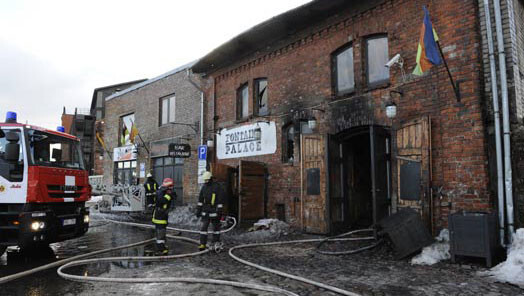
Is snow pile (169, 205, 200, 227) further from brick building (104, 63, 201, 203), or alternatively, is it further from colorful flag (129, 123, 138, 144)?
colorful flag (129, 123, 138, 144)

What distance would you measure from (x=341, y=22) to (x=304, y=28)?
1.43 meters

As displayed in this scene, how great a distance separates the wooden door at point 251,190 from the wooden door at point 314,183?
2058 mm

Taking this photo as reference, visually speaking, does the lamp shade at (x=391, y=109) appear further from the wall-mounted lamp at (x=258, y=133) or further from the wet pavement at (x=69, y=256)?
the wet pavement at (x=69, y=256)

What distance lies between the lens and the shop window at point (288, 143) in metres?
12.0

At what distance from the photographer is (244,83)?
13.9 metres

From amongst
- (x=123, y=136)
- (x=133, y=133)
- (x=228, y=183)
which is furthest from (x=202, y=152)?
(x=123, y=136)

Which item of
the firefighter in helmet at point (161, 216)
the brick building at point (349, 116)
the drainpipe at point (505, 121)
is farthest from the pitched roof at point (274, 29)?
the firefighter in helmet at point (161, 216)

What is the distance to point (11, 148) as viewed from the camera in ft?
23.5

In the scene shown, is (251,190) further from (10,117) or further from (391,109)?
(10,117)

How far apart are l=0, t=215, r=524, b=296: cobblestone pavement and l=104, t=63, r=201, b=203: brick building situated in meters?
8.29

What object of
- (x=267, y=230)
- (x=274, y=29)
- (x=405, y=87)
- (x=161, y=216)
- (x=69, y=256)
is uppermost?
(x=274, y=29)

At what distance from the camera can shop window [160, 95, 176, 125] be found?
17.7 meters

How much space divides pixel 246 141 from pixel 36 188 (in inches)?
285

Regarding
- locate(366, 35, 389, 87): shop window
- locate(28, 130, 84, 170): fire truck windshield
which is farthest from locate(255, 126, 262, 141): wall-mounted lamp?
locate(28, 130, 84, 170): fire truck windshield
